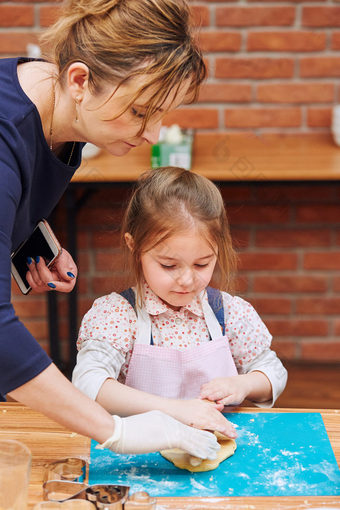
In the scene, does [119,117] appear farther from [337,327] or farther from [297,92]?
[337,327]

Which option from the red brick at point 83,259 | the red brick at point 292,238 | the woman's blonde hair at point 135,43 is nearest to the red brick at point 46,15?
the red brick at point 83,259

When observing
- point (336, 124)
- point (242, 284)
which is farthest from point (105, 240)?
point (336, 124)

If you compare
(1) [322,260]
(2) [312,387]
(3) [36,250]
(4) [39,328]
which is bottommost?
(2) [312,387]

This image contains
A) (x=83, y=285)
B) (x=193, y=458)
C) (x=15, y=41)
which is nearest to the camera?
(x=193, y=458)

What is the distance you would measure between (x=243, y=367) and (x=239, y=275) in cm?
140

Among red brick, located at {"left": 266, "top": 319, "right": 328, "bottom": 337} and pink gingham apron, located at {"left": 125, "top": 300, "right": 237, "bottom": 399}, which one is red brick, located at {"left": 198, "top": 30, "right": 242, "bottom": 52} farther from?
pink gingham apron, located at {"left": 125, "top": 300, "right": 237, "bottom": 399}

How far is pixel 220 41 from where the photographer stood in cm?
258

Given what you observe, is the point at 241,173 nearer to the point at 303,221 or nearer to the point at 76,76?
the point at 303,221

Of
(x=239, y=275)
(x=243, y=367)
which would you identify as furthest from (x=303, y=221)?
(x=243, y=367)

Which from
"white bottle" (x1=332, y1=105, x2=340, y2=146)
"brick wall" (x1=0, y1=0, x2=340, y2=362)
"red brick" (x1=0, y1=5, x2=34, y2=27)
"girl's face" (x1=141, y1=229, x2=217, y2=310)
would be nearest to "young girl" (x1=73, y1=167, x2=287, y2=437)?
"girl's face" (x1=141, y1=229, x2=217, y2=310)

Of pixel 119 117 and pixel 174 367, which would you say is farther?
pixel 174 367

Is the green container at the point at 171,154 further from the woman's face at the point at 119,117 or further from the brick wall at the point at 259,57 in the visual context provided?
the woman's face at the point at 119,117

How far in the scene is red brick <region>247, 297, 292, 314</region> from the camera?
282 cm

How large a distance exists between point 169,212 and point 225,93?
57.3 inches
